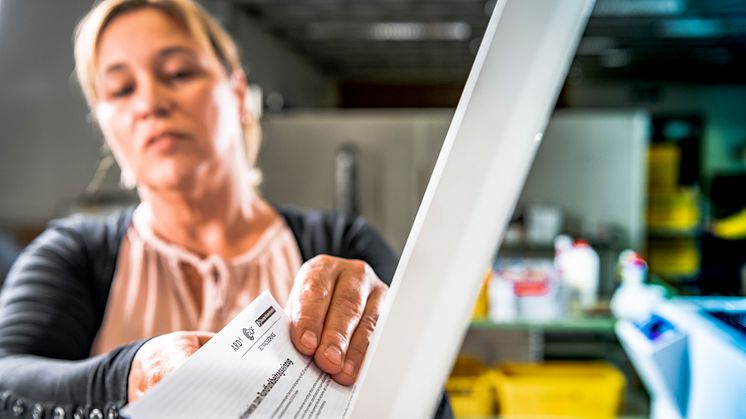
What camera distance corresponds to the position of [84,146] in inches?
27.0

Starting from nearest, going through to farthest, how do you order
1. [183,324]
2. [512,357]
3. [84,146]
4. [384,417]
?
[384,417] < [183,324] < [84,146] < [512,357]

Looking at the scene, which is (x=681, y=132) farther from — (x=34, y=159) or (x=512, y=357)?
(x=34, y=159)

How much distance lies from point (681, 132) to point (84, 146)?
746cm

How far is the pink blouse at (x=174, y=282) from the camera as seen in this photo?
49cm

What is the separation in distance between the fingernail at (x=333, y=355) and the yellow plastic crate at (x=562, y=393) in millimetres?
1780

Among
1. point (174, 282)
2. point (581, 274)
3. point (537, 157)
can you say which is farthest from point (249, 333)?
point (537, 157)

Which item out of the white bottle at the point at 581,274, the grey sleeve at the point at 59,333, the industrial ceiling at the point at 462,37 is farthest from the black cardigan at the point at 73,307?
the industrial ceiling at the point at 462,37

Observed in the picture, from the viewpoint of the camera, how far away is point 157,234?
0.54 m

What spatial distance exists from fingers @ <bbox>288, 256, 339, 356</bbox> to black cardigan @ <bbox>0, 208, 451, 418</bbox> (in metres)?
0.04

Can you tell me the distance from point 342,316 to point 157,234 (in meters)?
0.25

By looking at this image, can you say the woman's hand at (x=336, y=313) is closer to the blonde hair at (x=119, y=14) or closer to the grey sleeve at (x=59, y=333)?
the grey sleeve at (x=59, y=333)

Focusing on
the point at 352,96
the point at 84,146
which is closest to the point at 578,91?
the point at 352,96

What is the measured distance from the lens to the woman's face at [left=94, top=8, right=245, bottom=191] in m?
0.49

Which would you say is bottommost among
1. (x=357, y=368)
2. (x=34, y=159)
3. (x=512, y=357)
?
(x=512, y=357)
